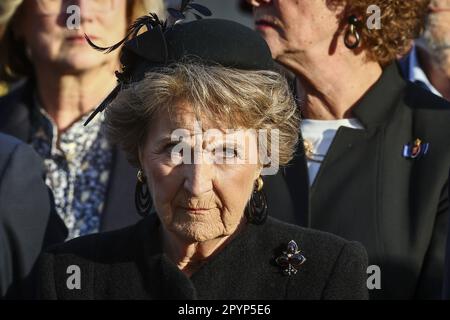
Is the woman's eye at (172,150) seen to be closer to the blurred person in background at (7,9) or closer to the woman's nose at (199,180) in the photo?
the woman's nose at (199,180)

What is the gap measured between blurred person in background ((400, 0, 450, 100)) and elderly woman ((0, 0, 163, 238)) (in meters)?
1.19

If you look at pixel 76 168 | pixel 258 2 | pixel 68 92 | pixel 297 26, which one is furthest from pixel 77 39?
pixel 297 26

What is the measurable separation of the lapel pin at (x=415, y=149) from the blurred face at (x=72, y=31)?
4.77 feet

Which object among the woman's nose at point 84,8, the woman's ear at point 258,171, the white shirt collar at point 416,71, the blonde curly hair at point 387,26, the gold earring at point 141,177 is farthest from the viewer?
the white shirt collar at point 416,71

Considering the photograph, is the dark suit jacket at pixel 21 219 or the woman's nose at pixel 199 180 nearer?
the woman's nose at pixel 199 180

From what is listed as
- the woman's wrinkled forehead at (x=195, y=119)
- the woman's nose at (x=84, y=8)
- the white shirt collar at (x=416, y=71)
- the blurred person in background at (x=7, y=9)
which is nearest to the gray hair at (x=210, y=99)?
the woman's wrinkled forehead at (x=195, y=119)

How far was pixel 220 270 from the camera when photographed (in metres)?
3.36

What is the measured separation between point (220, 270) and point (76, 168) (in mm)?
1569

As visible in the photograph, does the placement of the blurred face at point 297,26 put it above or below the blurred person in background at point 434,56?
above

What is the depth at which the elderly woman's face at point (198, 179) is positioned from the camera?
10.7 ft

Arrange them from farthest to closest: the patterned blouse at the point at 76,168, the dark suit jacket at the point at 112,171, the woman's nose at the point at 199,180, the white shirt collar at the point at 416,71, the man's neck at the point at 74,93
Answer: the white shirt collar at the point at 416,71 → the man's neck at the point at 74,93 → the patterned blouse at the point at 76,168 → the dark suit jacket at the point at 112,171 → the woman's nose at the point at 199,180

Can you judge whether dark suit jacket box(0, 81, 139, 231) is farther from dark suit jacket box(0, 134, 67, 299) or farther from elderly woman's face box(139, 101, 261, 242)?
elderly woman's face box(139, 101, 261, 242)

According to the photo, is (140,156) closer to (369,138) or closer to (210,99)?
(210,99)

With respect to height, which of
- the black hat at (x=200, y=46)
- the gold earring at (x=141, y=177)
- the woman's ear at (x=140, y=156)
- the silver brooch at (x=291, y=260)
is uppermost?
the black hat at (x=200, y=46)
